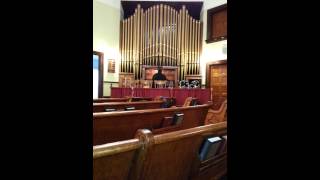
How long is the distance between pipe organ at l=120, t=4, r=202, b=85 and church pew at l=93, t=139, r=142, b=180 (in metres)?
7.85

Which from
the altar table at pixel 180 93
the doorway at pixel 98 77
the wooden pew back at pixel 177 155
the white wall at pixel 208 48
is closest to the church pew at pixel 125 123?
the wooden pew back at pixel 177 155

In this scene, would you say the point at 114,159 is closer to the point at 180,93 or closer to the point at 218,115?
the point at 218,115

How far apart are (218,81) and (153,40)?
2.75 meters

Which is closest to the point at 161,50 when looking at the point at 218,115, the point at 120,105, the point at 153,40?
the point at 153,40

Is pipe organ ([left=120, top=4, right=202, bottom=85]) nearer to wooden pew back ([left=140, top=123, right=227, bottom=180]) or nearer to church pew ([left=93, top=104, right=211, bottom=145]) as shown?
church pew ([left=93, top=104, right=211, bottom=145])

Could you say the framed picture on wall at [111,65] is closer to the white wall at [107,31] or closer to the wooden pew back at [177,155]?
the white wall at [107,31]

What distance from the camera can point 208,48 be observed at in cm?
849

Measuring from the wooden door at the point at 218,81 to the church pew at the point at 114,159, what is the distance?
23.2ft

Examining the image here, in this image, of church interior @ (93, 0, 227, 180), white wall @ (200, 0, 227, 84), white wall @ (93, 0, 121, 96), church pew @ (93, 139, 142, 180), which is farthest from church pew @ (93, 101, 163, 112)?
white wall @ (93, 0, 121, 96)

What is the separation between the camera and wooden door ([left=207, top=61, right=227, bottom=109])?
789 centimetres
